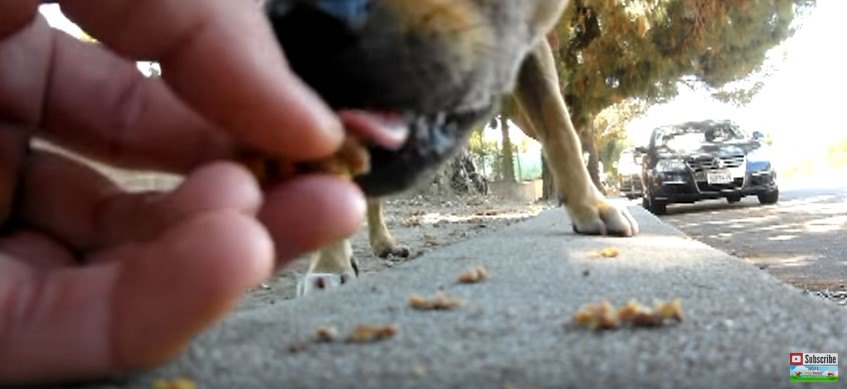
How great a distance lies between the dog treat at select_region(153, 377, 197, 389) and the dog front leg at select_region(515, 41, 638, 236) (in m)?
2.69

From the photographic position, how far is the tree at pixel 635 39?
10312 mm

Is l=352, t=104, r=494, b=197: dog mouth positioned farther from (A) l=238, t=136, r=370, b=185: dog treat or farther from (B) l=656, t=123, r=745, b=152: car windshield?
(B) l=656, t=123, r=745, b=152: car windshield

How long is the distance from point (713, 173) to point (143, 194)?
13120mm

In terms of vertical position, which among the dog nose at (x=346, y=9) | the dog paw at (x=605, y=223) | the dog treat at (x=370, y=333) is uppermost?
the dog nose at (x=346, y=9)

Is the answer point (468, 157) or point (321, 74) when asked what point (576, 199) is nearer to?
point (321, 74)

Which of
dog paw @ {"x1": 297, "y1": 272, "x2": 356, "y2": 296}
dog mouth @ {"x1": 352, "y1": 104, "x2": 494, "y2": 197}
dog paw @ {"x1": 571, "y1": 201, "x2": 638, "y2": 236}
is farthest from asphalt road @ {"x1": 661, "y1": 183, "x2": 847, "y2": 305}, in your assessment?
dog mouth @ {"x1": 352, "y1": 104, "x2": 494, "y2": 197}

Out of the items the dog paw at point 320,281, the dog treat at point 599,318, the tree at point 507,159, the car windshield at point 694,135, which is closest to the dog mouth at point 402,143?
the dog treat at point 599,318

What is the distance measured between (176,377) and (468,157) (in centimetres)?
1527

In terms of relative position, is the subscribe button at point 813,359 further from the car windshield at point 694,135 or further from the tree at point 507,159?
the tree at point 507,159

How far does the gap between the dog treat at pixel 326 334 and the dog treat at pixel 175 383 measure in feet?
0.99

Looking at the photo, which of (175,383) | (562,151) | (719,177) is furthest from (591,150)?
(175,383)

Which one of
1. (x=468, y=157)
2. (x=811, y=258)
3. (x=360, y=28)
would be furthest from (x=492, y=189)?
(x=360, y=28)

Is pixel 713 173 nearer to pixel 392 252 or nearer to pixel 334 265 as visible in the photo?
pixel 392 252

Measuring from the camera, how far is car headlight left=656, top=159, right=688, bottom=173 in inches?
543
